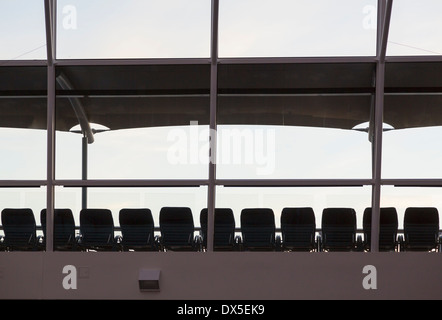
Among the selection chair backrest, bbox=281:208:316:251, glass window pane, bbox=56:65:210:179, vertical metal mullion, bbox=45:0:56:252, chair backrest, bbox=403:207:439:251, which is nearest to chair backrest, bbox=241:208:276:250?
chair backrest, bbox=281:208:316:251

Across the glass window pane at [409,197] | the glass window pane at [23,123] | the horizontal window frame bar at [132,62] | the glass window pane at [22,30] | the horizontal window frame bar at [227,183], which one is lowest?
the glass window pane at [409,197]

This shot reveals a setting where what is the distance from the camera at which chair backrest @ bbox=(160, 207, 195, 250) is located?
1243 centimetres

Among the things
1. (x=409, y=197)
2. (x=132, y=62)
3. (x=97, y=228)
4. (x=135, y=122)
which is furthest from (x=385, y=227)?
(x=132, y=62)

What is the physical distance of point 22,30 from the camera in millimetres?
12602

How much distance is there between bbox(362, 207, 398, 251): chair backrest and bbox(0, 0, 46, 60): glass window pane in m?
4.31

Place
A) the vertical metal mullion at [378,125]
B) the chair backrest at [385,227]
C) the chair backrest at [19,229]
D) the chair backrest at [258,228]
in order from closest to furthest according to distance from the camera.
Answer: the vertical metal mullion at [378,125]
the chair backrest at [385,227]
the chair backrest at [258,228]
the chair backrest at [19,229]

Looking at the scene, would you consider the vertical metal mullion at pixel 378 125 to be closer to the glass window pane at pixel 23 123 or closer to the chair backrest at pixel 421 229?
the chair backrest at pixel 421 229

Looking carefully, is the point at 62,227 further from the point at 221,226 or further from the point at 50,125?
the point at 221,226

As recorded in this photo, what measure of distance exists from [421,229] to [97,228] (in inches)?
153

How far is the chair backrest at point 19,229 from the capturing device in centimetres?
1252

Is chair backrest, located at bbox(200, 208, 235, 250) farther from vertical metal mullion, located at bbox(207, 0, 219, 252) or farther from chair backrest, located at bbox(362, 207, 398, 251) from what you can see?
chair backrest, located at bbox(362, 207, 398, 251)

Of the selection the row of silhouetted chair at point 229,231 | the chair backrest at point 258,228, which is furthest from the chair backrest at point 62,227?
the chair backrest at point 258,228

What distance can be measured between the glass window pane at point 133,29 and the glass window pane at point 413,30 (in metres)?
2.21

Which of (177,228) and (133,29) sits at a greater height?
(133,29)
